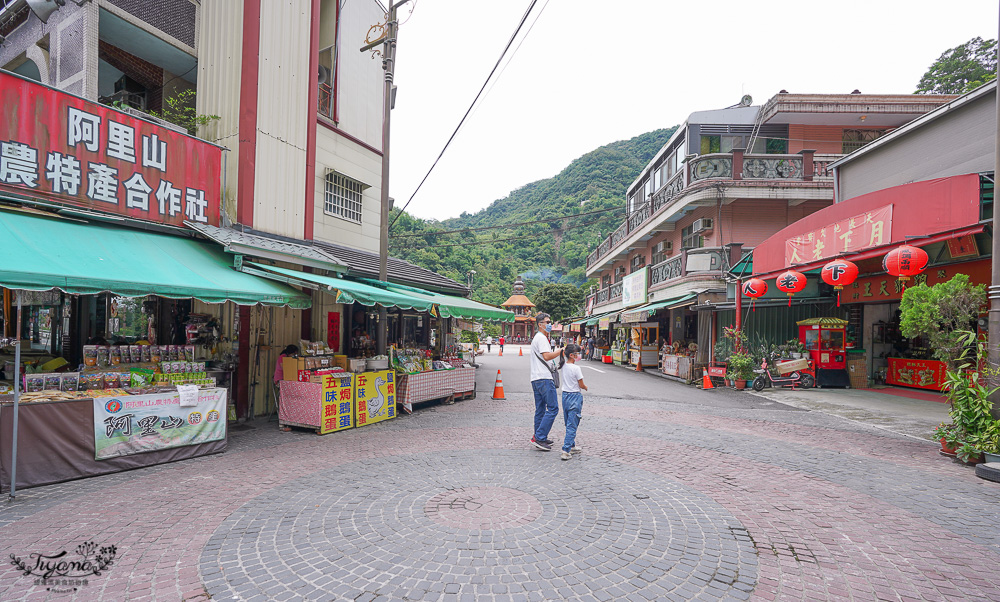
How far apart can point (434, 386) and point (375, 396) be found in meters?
2.03

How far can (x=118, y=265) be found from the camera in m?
5.90

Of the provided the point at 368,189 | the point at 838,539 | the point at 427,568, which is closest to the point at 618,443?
the point at 838,539

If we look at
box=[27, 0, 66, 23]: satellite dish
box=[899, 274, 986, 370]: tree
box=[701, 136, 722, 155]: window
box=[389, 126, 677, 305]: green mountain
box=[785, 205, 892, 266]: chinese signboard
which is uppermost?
box=[389, 126, 677, 305]: green mountain

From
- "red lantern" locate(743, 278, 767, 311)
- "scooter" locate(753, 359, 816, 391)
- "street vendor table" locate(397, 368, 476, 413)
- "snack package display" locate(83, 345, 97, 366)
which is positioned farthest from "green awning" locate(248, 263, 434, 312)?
"scooter" locate(753, 359, 816, 391)

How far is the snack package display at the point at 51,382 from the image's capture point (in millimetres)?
5793

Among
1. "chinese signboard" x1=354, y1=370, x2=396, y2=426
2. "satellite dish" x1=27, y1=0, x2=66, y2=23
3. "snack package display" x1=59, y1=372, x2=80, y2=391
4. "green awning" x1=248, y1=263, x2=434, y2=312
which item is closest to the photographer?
"snack package display" x1=59, y1=372, x2=80, y2=391

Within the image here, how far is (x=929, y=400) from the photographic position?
11.6 metres

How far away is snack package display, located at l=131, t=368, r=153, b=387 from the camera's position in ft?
21.2

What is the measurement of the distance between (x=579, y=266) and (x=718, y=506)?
74422 mm

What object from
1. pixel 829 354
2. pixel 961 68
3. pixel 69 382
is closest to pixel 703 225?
pixel 829 354

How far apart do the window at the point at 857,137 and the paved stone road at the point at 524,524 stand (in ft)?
55.2

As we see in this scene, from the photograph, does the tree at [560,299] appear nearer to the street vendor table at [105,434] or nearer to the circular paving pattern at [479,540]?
the street vendor table at [105,434]

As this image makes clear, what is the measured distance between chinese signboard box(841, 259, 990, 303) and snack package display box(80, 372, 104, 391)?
1458 cm

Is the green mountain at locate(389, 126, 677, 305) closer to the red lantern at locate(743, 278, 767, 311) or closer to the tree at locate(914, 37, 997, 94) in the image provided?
the tree at locate(914, 37, 997, 94)
